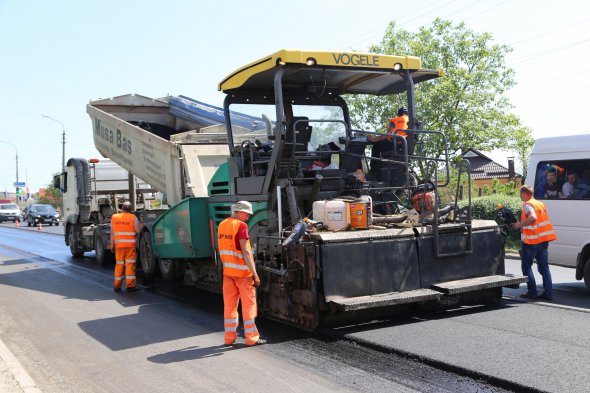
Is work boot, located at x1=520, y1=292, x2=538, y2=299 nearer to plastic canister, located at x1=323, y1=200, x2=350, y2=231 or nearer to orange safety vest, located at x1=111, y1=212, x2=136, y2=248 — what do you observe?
plastic canister, located at x1=323, y1=200, x2=350, y2=231

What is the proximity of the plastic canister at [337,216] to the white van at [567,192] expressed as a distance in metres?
3.77

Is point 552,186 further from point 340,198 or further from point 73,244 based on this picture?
point 73,244

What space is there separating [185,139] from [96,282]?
128 inches

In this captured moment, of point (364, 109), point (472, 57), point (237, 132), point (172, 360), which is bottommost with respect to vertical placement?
point (172, 360)

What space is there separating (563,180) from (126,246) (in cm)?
685

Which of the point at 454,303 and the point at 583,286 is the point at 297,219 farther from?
the point at 583,286

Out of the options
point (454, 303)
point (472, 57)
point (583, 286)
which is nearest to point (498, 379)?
point (454, 303)

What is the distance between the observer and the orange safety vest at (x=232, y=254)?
19.1 ft

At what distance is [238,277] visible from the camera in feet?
19.2

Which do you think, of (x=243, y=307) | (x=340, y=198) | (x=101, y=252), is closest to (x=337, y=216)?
(x=340, y=198)

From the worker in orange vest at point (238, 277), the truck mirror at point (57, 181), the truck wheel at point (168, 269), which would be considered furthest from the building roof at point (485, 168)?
the worker in orange vest at point (238, 277)

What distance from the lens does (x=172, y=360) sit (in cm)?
541

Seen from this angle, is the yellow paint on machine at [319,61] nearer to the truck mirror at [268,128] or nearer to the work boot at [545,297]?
the truck mirror at [268,128]

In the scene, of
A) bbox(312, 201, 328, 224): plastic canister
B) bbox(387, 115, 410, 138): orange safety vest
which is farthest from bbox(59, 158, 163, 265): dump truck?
bbox(312, 201, 328, 224): plastic canister
